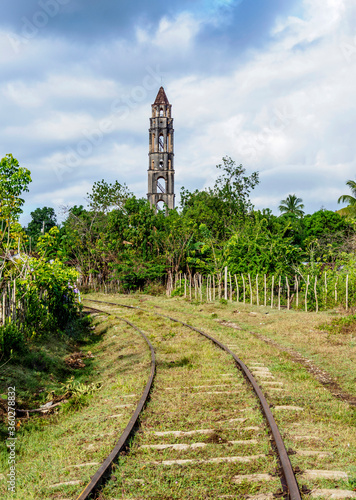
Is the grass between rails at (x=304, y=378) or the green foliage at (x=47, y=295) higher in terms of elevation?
the green foliage at (x=47, y=295)

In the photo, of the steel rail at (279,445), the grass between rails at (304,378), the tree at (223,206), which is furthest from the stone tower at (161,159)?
the steel rail at (279,445)

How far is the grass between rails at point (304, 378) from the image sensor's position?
15.1 feet

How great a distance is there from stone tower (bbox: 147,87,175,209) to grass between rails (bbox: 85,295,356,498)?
41008 millimetres

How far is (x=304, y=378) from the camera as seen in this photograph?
811 centimetres

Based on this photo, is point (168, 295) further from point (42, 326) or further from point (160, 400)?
point (160, 400)

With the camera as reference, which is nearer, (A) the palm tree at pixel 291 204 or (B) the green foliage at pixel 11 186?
(B) the green foliage at pixel 11 186

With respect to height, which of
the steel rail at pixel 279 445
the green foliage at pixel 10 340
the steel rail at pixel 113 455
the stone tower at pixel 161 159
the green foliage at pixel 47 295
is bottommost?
the steel rail at pixel 113 455

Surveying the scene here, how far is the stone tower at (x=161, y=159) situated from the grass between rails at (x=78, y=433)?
48913 millimetres

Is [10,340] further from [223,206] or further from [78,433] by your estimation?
[223,206]

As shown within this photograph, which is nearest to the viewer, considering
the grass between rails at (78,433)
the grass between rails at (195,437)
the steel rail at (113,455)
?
the steel rail at (113,455)

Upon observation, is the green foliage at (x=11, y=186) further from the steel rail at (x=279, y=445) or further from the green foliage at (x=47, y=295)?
the steel rail at (x=279, y=445)

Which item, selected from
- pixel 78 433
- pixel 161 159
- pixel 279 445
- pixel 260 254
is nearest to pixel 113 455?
pixel 78 433

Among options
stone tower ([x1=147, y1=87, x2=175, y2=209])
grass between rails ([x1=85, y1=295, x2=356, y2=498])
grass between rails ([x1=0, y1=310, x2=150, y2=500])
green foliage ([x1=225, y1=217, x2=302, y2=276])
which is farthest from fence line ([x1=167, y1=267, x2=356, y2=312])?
stone tower ([x1=147, y1=87, x2=175, y2=209])

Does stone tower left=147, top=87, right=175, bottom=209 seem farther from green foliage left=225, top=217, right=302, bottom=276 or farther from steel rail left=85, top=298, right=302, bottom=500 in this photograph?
steel rail left=85, top=298, right=302, bottom=500
